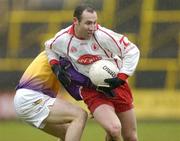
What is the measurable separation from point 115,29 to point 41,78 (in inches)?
394

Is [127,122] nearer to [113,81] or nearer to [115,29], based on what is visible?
[113,81]

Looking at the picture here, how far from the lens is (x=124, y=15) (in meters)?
20.3

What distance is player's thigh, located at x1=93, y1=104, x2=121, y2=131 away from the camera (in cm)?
966

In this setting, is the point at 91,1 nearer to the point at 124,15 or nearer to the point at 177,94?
the point at 124,15

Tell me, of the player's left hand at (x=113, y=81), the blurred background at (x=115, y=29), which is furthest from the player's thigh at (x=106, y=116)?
the blurred background at (x=115, y=29)

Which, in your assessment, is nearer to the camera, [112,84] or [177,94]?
[112,84]

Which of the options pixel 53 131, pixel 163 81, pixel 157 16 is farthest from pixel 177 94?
pixel 53 131

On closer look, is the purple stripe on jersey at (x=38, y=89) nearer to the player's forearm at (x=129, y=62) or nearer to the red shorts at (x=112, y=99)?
the red shorts at (x=112, y=99)

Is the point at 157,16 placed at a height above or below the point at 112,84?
below

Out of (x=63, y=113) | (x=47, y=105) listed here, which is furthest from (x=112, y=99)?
(x=47, y=105)

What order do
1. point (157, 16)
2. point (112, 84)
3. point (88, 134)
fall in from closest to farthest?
point (112, 84)
point (88, 134)
point (157, 16)

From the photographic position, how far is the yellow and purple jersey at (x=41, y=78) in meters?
10.1

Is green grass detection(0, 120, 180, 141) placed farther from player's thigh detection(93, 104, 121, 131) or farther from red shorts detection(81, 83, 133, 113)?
player's thigh detection(93, 104, 121, 131)

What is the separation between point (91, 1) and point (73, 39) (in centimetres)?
1047
